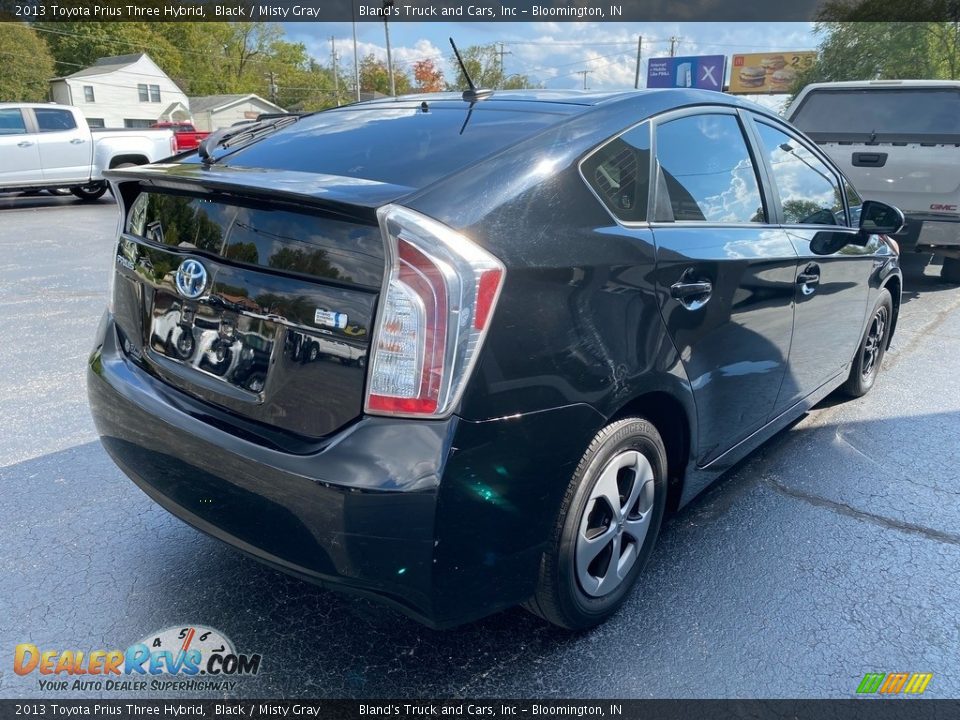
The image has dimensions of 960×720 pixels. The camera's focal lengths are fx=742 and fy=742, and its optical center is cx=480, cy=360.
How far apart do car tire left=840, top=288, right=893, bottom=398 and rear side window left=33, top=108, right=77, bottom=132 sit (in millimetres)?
14858

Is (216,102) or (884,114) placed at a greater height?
(884,114)

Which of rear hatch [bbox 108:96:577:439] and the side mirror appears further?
the side mirror

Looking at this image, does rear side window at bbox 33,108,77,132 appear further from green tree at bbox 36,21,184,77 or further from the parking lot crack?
green tree at bbox 36,21,184,77

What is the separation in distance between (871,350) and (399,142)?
3481 mm

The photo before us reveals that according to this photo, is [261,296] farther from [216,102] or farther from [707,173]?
[216,102]

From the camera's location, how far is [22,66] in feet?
184

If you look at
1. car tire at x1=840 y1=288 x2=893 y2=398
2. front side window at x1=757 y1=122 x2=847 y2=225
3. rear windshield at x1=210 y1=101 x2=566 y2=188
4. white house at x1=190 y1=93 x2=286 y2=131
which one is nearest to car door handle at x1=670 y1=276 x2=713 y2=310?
rear windshield at x1=210 y1=101 x2=566 y2=188

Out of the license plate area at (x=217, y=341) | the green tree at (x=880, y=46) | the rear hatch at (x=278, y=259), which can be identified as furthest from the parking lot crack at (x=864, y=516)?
the green tree at (x=880, y=46)

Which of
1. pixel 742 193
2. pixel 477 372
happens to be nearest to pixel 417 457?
pixel 477 372

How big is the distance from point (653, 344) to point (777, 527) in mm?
1306

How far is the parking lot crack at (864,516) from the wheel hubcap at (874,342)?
4.59ft

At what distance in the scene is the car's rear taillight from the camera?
1.78 meters

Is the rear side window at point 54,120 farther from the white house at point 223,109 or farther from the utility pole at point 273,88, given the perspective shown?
the utility pole at point 273,88

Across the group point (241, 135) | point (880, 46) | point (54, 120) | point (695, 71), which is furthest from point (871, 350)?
point (695, 71)
